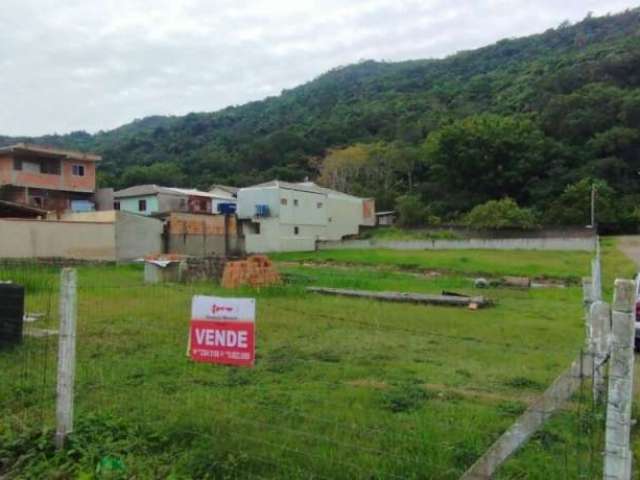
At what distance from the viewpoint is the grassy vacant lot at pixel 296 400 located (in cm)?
373

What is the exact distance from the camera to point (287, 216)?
42281 millimetres

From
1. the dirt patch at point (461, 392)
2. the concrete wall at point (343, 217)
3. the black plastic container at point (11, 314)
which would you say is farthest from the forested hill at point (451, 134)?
the black plastic container at point (11, 314)

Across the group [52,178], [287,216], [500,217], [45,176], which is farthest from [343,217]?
[45,176]

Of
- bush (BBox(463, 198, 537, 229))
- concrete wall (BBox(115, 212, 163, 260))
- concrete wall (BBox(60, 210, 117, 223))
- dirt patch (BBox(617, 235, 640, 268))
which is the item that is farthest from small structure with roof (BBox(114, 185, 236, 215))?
dirt patch (BBox(617, 235, 640, 268))

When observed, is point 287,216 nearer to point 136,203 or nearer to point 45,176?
point 136,203

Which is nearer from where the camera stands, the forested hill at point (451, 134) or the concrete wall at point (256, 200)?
the concrete wall at point (256, 200)

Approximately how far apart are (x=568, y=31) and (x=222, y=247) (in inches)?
3449

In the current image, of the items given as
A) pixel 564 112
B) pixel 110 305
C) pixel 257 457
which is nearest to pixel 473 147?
pixel 564 112

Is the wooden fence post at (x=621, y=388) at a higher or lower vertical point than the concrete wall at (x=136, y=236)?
lower

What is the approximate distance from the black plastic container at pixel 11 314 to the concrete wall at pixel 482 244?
3317cm

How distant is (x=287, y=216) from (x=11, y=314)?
35257 millimetres

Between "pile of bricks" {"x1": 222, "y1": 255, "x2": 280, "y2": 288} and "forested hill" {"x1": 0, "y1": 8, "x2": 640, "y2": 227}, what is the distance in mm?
38176

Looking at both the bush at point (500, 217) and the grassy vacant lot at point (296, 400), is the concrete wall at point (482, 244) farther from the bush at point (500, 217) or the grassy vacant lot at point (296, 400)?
the grassy vacant lot at point (296, 400)

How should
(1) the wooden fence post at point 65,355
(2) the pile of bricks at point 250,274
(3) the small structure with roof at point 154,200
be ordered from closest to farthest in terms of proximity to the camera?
(1) the wooden fence post at point 65,355 → (2) the pile of bricks at point 250,274 → (3) the small structure with roof at point 154,200
